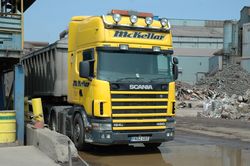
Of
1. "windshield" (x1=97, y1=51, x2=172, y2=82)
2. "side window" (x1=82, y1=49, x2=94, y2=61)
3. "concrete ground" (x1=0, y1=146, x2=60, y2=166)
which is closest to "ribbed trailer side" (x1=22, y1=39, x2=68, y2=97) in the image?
"side window" (x1=82, y1=49, x2=94, y2=61)

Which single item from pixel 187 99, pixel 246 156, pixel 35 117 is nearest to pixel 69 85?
pixel 35 117

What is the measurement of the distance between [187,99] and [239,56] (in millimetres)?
18254

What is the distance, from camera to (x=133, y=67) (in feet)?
37.4

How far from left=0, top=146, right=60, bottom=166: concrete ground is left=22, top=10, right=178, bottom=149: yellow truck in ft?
4.88

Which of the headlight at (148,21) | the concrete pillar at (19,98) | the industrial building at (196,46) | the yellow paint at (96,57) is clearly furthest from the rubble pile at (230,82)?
the concrete pillar at (19,98)

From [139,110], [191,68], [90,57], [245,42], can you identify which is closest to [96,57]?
[90,57]

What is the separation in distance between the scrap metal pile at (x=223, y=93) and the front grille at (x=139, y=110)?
723 inches

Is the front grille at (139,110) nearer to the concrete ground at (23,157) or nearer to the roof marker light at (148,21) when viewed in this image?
the roof marker light at (148,21)

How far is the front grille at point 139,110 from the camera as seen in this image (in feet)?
36.1

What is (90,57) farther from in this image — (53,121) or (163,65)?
(53,121)

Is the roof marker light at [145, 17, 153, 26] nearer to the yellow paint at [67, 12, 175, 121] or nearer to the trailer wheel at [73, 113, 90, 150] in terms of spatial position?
the yellow paint at [67, 12, 175, 121]

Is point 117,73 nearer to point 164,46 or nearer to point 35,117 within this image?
point 164,46

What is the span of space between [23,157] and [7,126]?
220 centimetres

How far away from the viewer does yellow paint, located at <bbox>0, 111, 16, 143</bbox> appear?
11.9 metres
